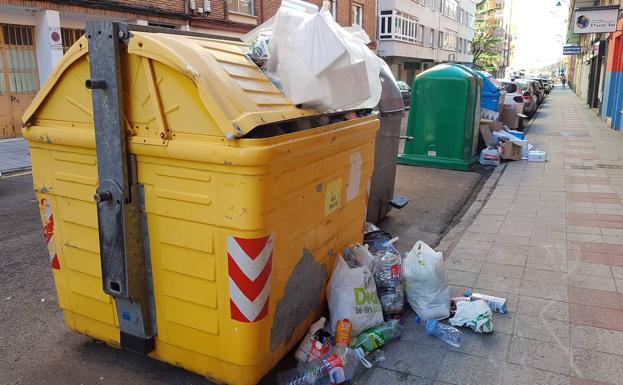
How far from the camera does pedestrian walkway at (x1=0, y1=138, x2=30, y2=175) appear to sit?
9.47 meters

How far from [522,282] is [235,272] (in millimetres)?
2730

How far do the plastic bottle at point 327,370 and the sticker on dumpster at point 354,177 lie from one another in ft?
3.48

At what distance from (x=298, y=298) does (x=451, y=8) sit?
168 feet

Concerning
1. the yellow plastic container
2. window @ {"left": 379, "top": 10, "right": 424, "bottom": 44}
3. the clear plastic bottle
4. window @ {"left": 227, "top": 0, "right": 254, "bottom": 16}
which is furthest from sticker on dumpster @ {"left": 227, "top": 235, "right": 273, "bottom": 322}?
window @ {"left": 379, "top": 10, "right": 424, "bottom": 44}

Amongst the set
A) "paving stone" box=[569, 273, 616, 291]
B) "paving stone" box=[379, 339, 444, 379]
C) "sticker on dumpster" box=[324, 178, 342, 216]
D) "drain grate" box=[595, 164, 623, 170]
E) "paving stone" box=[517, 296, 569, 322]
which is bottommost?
"paving stone" box=[379, 339, 444, 379]

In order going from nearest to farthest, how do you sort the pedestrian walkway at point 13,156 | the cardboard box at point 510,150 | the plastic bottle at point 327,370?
the plastic bottle at point 327,370
the pedestrian walkway at point 13,156
the cardboard box at point 510,150

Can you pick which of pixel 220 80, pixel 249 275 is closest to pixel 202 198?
pixel 249 275

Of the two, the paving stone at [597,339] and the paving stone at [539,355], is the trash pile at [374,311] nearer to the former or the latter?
the paving stone at [539,355]

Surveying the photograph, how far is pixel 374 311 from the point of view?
3.16 metres

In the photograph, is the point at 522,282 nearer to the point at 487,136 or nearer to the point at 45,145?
the point at 45,145

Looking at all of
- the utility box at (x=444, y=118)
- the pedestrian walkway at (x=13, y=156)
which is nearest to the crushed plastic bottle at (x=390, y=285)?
the utility box at (x=444, y=118)

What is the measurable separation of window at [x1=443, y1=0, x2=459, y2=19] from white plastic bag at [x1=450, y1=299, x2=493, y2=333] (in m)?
47.1

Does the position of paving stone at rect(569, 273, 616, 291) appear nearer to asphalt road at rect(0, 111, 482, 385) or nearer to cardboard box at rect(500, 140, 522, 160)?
asphalt road at rect(0, 111, 482, 385)

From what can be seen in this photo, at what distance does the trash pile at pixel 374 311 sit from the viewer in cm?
280
